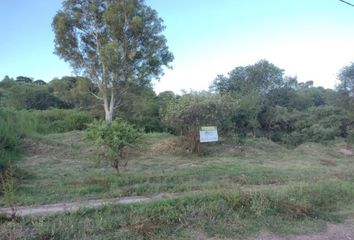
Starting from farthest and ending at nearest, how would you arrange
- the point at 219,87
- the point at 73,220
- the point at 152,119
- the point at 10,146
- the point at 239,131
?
the point at 219,87 → the point at 152,119 → the point at 239,131 → the point at 10,146 → the point at 73,220

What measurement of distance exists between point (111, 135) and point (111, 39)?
451 inches

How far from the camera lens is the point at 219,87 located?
102ft

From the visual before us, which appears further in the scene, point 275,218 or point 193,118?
point 193,118

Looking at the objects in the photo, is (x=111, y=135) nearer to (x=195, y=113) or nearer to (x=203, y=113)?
(x=195, y=113)

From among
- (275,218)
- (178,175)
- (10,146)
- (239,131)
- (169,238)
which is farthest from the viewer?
(239,131)

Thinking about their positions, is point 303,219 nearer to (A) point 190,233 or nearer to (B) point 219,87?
(A) point 190,233

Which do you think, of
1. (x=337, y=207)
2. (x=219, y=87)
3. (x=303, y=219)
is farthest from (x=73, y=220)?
(x=219, y=87)

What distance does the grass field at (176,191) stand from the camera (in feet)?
17.0

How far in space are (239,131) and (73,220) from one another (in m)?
17.6

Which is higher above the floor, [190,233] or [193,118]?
[193,118]

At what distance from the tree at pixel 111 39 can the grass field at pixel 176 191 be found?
19.7ft

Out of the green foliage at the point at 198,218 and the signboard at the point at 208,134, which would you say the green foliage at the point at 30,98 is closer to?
the signboard at the point at 208,134

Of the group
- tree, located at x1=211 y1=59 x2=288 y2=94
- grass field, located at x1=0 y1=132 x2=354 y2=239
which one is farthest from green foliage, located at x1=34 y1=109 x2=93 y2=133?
tree, located at x1=211 y1=59 x2=288 y2=94

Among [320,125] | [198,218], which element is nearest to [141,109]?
[320,125]
